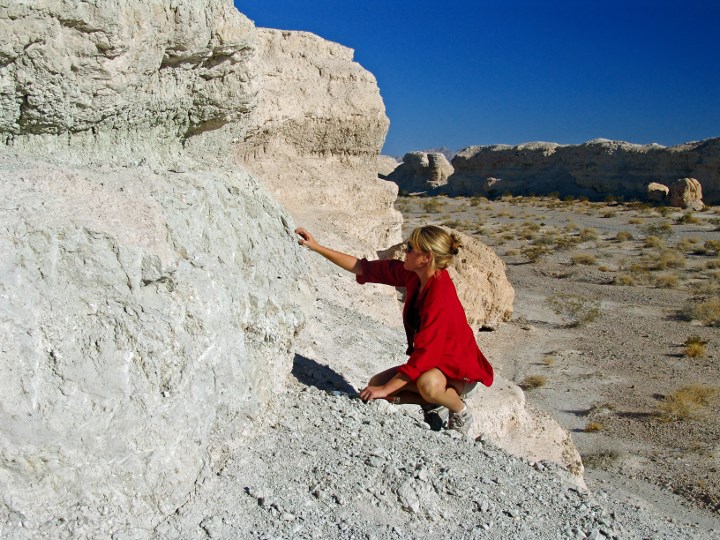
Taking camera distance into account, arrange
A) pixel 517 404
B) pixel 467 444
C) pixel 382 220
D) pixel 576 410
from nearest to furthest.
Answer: pixel 467 444, pixel 517 404, pixel 576 410, pixel 382 220

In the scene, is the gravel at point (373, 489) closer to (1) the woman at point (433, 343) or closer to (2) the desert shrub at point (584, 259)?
(1) the woman at point (433, 343)

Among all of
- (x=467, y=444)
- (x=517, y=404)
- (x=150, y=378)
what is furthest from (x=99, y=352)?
(x=517, y=404)

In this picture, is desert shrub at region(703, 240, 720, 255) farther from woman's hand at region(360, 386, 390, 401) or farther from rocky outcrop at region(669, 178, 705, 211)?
woman's hand at region(360, 386, 390, 401)

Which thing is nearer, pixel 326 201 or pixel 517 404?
pixel 517 404

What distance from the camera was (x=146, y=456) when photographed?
8.00 feet

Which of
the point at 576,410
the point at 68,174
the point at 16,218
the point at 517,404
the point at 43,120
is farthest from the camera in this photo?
the point at 576,410

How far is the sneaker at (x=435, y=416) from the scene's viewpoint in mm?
3748

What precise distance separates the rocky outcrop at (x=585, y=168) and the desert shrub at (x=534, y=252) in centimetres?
1522

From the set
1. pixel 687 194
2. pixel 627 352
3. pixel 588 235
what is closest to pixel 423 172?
pixel 687 194

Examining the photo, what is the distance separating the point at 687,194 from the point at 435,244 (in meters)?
28.3

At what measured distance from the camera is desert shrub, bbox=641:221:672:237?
22.1 meters

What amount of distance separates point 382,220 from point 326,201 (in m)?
1.06

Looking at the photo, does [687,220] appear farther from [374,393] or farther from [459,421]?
[374,393]

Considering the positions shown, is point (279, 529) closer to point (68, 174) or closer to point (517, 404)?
point (68, 174)
